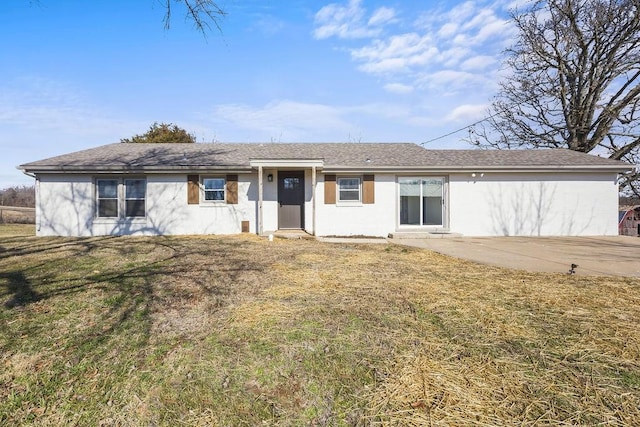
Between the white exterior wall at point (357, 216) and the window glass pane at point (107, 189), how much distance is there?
7605 mm

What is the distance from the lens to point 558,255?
7.66 metres

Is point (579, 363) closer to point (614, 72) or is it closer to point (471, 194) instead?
point (471, 194)

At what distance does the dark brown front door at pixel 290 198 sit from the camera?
12.3 metres

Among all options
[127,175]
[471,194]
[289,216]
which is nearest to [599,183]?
[471,194]

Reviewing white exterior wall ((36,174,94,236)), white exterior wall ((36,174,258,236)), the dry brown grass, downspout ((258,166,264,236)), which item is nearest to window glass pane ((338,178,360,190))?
downspout ((258,166,264,236))

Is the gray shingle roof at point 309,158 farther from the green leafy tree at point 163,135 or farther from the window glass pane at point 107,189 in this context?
the green leafy tree at point 163,135

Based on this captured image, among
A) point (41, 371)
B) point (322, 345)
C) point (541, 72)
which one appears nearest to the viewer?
point (41, 371)

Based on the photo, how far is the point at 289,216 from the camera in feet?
40.7

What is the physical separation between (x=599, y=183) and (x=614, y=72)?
35.6 feet

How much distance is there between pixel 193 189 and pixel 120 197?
9.01 feet

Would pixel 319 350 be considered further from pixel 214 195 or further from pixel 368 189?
pixel 214 195

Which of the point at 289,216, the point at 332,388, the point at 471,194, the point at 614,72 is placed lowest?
the point at 332,388

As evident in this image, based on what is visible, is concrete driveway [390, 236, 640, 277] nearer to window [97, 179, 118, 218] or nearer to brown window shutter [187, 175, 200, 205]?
brown window shutter [187, 175, 200, 205]

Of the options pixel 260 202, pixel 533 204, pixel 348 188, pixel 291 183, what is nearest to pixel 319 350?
pixel 260 202
